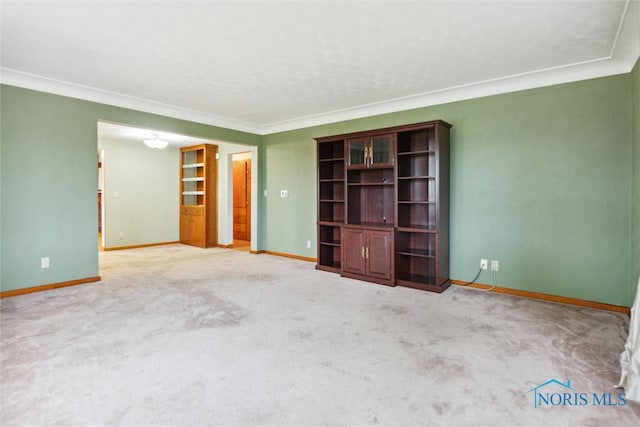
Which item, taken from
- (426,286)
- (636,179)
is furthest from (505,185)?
(426,286)

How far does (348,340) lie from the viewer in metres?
2.77

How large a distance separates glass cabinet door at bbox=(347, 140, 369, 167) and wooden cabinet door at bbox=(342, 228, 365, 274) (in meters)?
0.97

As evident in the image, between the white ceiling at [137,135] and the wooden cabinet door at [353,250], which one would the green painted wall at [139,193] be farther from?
the wooden cabinet door at [353,250]

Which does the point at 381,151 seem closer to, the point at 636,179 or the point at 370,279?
the point at 370,279

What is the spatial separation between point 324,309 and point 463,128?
9.54 feet

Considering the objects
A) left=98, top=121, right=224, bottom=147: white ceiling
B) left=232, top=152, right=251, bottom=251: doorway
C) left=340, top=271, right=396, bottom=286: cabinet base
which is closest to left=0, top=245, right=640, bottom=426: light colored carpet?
left=340, top=271, right=396, bottom=286: cabinet base

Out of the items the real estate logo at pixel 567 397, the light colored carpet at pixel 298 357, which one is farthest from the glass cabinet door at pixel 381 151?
the real estate logo at pixel 567 397

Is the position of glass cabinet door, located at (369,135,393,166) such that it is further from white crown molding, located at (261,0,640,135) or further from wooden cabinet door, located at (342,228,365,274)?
wooden cabinet door, located at (342,228,365,274)

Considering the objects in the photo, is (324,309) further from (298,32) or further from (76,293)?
(76,293)

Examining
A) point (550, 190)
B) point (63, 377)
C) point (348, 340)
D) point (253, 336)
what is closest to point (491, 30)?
point (550, 190)

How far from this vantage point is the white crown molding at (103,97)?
12.7 feet

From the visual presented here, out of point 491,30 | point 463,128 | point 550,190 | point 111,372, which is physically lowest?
point 111,372

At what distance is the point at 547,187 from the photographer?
3.82 meters

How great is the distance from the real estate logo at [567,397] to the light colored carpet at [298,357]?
4 cm
